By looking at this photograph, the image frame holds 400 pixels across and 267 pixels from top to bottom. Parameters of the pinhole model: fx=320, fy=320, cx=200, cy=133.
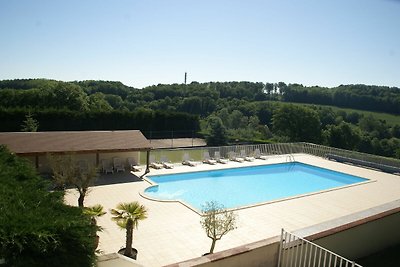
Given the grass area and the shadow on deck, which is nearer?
the grass area

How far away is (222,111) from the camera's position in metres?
51.0

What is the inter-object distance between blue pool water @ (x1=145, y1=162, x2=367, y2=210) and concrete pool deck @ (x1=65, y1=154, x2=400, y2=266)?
Result: 37.2 inches

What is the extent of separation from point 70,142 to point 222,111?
36382 mm

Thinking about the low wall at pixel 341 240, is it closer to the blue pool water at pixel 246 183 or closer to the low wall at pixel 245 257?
the low wall at pixel 245 257

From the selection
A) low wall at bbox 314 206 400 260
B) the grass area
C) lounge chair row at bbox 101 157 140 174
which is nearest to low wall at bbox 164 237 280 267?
low wall at bbox 314 206 400 260

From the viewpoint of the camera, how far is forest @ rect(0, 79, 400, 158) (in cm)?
3303

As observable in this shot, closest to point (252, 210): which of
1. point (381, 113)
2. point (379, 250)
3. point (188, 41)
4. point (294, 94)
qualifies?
point (379, 250)

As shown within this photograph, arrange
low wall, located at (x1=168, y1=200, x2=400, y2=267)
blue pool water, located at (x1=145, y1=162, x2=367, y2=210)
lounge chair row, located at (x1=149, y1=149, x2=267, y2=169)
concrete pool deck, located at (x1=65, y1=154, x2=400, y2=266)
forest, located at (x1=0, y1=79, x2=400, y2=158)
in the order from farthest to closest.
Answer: forest, located at (x1=0, y1=79, x2=400, y2=158), lounge chair row, located at (x1=149, y1=149, x2=267, y2=169), blue pool water, located at (x1=145, y1=162, x2=367, y2=210), concrete pool deck, located at (x1=65, y1=154, x2=400, y2=266), low wall, located at (x1=168, y1=200, x2=400, y2=267)

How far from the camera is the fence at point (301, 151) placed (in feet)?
71.9

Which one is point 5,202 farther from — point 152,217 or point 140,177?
point 140,177

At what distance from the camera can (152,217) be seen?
11445 mm

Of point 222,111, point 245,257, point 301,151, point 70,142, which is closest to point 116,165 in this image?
point 70,142

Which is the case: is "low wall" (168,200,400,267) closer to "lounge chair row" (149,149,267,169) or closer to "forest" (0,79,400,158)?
"lounge chair row" (149,149,267,169)

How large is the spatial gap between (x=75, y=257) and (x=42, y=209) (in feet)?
3.78
